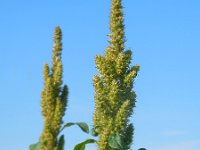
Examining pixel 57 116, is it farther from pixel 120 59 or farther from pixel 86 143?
pixel 120 59

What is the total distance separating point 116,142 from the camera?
9859 millimetres

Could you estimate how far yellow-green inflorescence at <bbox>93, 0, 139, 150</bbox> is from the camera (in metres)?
10.2

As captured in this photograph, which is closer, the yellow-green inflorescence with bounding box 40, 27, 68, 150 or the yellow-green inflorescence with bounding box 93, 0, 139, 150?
the yellow-green inflorescence with bounding box 40, 27, 68, 150

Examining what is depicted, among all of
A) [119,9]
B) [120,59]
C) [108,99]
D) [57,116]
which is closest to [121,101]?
[108,99]

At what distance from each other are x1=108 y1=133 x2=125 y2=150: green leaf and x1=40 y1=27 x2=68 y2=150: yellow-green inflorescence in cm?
221

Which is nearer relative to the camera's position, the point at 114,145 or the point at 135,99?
the point at 114,145

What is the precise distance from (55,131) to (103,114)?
9.75 ft

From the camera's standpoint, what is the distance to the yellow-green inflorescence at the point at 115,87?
33.6ft

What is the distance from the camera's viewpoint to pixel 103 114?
10.4 meters

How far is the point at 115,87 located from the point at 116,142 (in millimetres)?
1414
